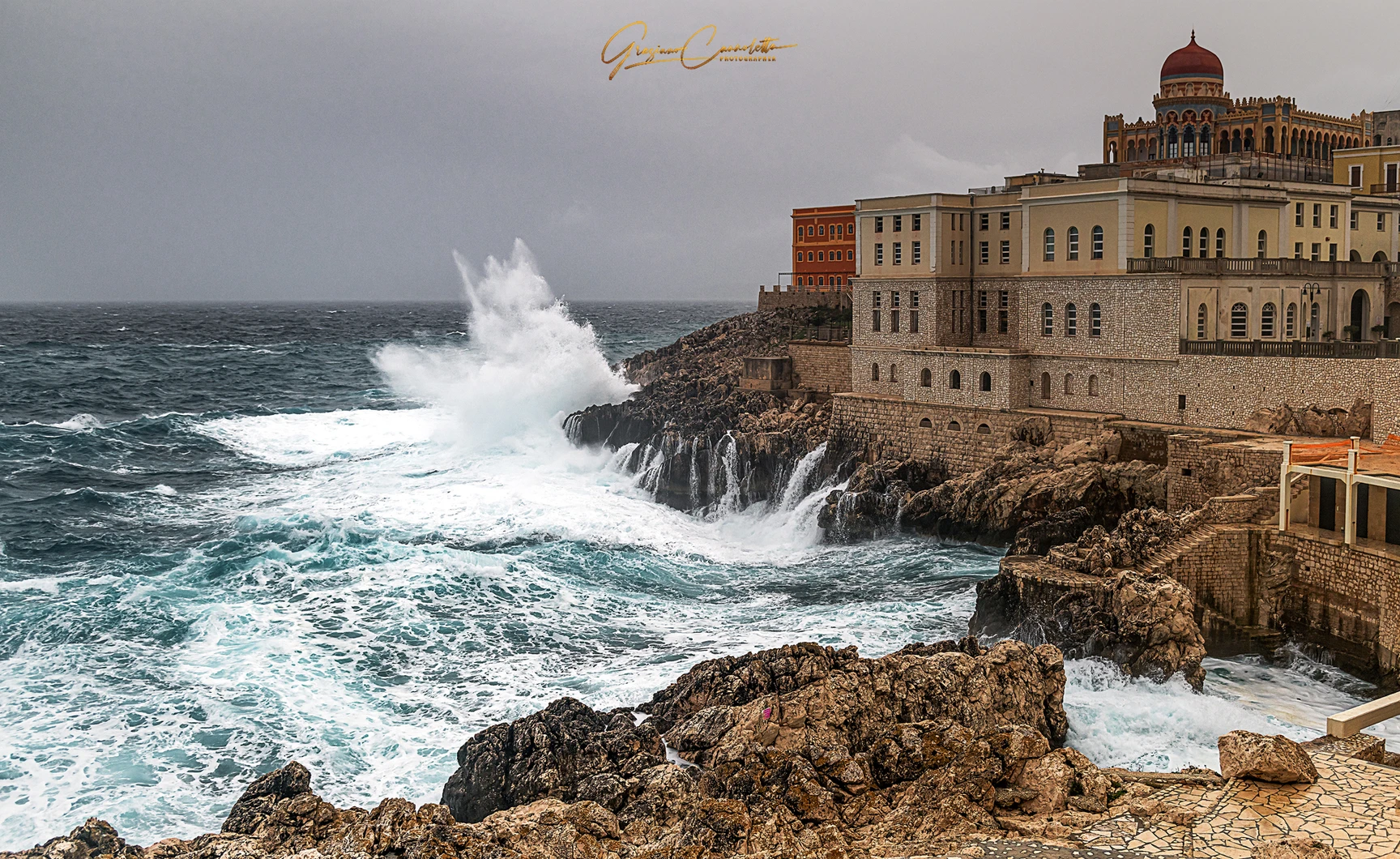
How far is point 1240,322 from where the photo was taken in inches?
1383

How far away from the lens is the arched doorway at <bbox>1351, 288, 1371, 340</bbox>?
38.3 metres

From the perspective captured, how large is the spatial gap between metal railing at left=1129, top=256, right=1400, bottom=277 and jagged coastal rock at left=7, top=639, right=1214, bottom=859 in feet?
58.1

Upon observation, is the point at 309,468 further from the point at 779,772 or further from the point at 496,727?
the point at 779,772

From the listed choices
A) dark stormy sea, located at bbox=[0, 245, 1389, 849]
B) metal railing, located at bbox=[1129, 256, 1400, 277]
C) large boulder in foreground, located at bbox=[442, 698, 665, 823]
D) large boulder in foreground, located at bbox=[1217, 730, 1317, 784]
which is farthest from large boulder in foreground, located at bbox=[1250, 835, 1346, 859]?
metal railing, located at bbox=[1129, 256, 1400, 277]

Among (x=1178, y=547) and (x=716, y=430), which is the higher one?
(x=716, y=430)

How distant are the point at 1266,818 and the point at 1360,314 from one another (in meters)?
29.1

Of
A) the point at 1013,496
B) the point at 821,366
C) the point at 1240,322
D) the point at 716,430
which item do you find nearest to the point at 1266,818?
the point at 1013,496

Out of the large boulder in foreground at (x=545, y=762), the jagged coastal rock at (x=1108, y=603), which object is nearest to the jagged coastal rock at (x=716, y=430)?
the jagged coastal rock at (x=1108, y=603)

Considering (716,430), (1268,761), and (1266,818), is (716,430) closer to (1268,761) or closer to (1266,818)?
(1268,761)

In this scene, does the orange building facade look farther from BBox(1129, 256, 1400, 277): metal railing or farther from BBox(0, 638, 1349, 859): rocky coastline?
BBox(0, 638, 1349, 859): rocky coastline

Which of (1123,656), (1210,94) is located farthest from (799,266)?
(1123,656)

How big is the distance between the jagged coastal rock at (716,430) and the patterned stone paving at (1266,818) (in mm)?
24529

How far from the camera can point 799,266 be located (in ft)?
200

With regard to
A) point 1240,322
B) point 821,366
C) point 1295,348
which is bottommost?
point 821,366
